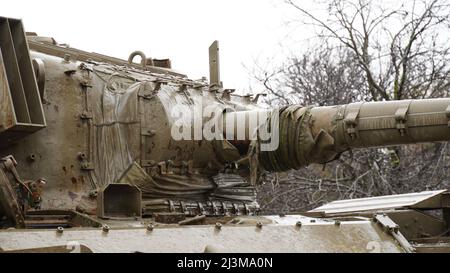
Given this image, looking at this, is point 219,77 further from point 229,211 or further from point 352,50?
point 352,50

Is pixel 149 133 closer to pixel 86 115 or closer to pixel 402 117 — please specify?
pixel 86 115

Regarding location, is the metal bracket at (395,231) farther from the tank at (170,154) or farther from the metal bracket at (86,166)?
the metal bracket at (86,166)

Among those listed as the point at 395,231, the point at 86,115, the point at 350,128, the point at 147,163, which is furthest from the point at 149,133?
the point at 395,231

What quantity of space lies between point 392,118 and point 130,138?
2.61 metres

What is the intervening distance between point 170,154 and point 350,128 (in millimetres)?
1875

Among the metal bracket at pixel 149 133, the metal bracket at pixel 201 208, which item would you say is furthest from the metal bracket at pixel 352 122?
the metal bracket at pixel 149 133

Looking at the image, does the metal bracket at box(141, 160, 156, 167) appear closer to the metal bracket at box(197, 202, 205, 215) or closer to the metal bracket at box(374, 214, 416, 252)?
the metal bracket at box(197, 202, 205, 215)

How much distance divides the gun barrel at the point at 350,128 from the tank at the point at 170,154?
12mm

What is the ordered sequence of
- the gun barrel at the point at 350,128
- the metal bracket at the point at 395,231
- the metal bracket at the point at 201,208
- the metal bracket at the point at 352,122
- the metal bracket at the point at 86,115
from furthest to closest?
the metal bracket at the point at 201,208 < the metal bracket at the point at 352,122 < the metal bracket at the point at 86,115 < the gun barrel at the point at 350,128 < the metal bracket at the point at 395,231

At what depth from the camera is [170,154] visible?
10586 mm

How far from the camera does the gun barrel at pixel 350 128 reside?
9.77m

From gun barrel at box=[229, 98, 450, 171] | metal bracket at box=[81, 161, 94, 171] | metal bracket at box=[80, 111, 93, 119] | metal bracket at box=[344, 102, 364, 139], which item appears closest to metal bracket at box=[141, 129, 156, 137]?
metal bracket at box=[80, 111, 93, 119]

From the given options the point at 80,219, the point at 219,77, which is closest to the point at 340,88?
the point at 219,77

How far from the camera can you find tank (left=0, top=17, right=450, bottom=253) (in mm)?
8250
